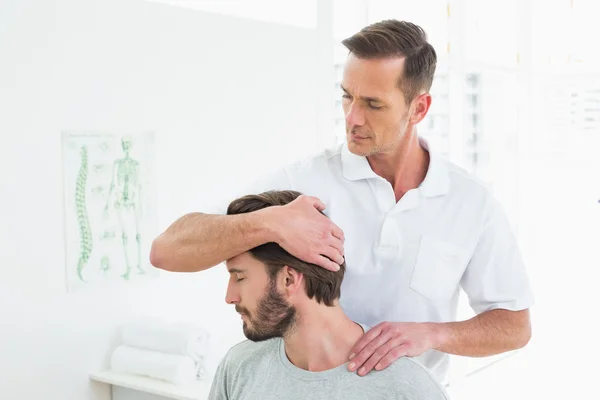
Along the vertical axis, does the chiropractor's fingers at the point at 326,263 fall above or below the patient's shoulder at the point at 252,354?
above

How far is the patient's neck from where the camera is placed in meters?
1.66

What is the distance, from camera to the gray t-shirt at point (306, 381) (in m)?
1.60

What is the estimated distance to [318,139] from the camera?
380cm

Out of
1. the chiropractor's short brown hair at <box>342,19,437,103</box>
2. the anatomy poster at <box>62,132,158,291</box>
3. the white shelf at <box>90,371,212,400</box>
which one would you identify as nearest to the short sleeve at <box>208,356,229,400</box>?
the chiropractor's short brown hair at <box>342,19,437,103</box>

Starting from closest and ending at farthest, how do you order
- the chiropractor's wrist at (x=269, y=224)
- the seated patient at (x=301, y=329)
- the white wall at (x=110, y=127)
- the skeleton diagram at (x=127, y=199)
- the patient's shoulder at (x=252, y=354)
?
the chiropractor's wrist at (x=269, y=224), the seated patient at (x=301, y=329), the patient's shoulder at (x=252, y=354), the white wall at (x=110, y=127), the skeleton diagram at (x=127, y=199)

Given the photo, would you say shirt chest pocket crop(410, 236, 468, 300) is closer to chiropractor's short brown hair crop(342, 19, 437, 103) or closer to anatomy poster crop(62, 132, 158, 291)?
chiropractor's short brown hair crop(342, 19, 437, 103)

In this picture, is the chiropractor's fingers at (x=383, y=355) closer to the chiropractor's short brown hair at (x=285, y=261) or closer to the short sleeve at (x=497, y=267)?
the chiropractor's short brown hair at (x=285, y=261)

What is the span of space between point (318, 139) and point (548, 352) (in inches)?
102

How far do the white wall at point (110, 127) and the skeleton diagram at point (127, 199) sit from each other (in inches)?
3.8

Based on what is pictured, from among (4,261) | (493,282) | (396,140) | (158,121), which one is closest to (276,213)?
(396,140)

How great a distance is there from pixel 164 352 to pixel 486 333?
54.9 inches

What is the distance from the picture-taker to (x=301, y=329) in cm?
169

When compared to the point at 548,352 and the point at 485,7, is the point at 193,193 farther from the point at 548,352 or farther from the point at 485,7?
the point at 548,352

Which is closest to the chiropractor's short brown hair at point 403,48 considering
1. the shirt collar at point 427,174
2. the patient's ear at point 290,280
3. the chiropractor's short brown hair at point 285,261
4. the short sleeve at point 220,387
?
the shirt collar at point 427,174
